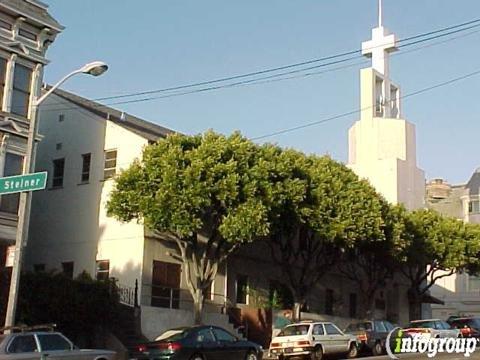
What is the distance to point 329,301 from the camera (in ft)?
144

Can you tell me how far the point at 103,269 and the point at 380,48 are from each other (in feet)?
123

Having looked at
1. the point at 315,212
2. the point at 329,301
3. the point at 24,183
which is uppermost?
the point at 315,212

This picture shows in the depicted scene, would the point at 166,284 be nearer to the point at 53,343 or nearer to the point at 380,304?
the point at 53,343

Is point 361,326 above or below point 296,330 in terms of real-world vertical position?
above

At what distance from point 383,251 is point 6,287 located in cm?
1918

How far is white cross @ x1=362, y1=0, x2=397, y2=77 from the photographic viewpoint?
206ft

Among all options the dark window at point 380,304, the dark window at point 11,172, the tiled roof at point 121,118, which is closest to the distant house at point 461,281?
the dark window at point 380,304

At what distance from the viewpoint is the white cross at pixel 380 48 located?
62875mm

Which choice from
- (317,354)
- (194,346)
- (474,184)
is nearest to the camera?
(194,346)

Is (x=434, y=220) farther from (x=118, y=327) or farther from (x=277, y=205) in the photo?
(x=118, y=327)

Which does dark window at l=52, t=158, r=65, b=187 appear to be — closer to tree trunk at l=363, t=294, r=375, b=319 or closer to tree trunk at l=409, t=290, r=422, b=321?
tree trunk at l=363, t=294, r=375, b=319

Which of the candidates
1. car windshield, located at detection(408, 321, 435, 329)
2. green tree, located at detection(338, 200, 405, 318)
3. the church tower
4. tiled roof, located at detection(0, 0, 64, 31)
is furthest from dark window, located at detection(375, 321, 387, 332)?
the church tower

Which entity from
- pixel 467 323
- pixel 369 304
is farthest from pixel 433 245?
pixel 467 323

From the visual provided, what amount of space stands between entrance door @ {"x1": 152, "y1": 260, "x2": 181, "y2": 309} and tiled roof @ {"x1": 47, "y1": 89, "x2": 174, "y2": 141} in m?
5.45
